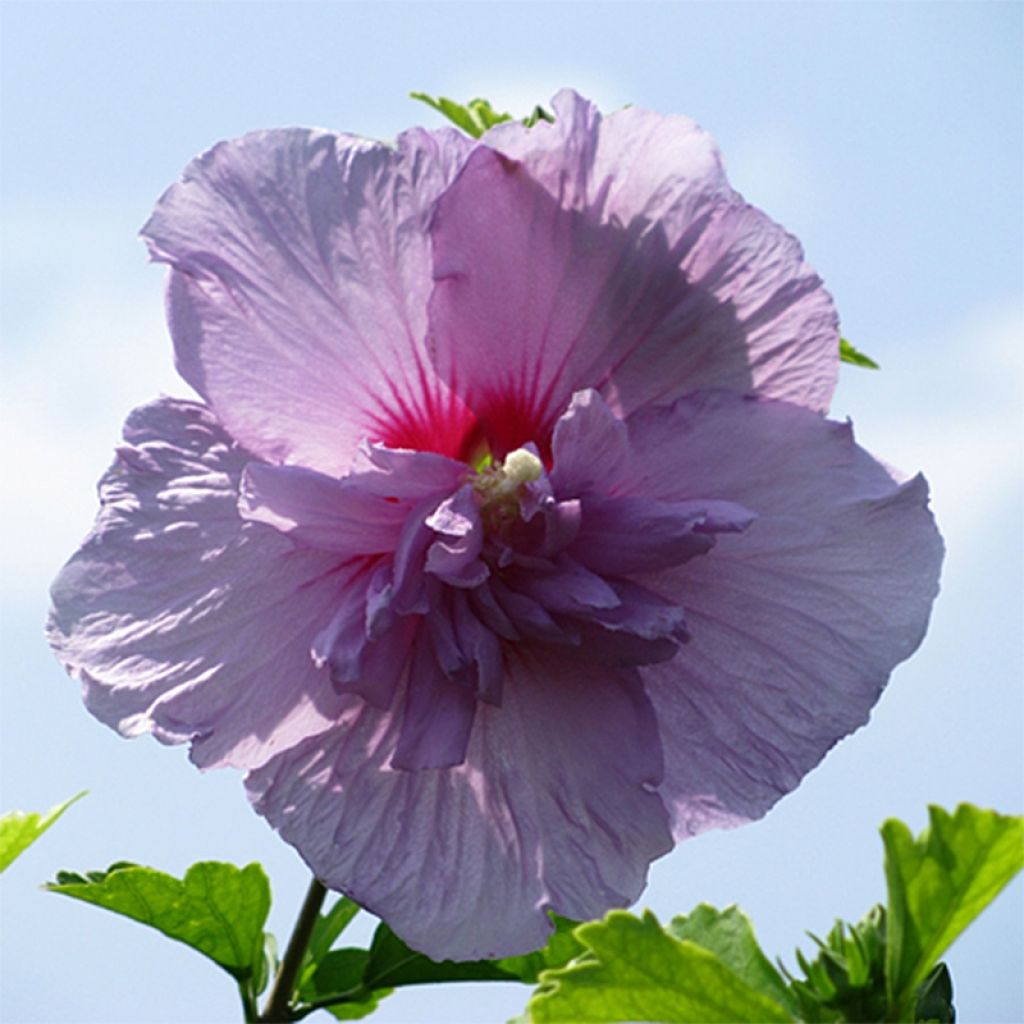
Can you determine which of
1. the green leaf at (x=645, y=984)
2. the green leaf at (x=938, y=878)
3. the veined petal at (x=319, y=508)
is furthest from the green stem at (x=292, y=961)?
the green leaf at (x=938, y=878)

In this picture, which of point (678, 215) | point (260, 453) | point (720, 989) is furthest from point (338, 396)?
point (720, 989)

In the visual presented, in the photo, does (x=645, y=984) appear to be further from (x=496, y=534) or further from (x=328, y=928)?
(x=328, y=928)

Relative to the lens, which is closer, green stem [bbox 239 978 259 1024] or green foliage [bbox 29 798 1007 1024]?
green foliage [bbox 29 798 1007 1024]

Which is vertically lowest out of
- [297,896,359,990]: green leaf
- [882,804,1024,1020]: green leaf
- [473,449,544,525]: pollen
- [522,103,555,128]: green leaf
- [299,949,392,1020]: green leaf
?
[299,949,392,1020]: green leaf

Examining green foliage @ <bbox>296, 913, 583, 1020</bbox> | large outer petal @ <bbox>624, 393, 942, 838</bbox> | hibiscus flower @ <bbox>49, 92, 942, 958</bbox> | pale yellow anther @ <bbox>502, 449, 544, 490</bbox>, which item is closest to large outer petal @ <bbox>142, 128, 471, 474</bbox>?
hibiscus flower @ <bbox>49, 92, 942, 958</bbox>

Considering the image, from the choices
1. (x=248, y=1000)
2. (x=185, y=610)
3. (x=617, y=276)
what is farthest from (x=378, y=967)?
(x=617, y=276)

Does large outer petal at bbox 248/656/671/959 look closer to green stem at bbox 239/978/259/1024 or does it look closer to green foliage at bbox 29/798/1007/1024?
green foliage at bbox 29/798/1007/1024

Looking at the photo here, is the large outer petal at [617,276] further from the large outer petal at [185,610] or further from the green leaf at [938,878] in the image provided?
the green leaf at [938,878]
